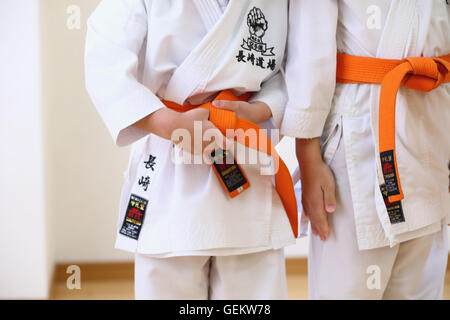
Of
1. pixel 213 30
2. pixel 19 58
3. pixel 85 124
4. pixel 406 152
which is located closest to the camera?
pixel 213 30

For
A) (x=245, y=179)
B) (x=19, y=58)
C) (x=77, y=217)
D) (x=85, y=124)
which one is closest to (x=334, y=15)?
(x=245, y=179)

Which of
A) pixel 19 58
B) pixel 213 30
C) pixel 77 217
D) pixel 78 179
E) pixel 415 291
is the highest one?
pixel 19 58

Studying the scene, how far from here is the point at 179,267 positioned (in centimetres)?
99

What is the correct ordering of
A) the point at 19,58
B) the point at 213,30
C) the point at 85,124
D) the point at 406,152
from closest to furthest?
1. the point at 213,30
2. the point at 406,152
3. the point at 19,58
4. the point at 85,124

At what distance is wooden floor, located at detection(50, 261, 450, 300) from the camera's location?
7.43 feet

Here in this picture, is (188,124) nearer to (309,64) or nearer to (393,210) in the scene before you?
(309,64)

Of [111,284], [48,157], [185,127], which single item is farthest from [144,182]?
[111,284]

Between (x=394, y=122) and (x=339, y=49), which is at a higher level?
(x=339, y=49)

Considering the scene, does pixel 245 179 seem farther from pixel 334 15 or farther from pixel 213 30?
pixel 334 15

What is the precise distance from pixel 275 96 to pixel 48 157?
137 cm

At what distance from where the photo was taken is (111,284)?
240cm

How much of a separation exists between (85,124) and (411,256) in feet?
5.39

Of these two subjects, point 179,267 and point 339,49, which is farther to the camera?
point 339,49

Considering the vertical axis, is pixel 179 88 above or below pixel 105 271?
above
